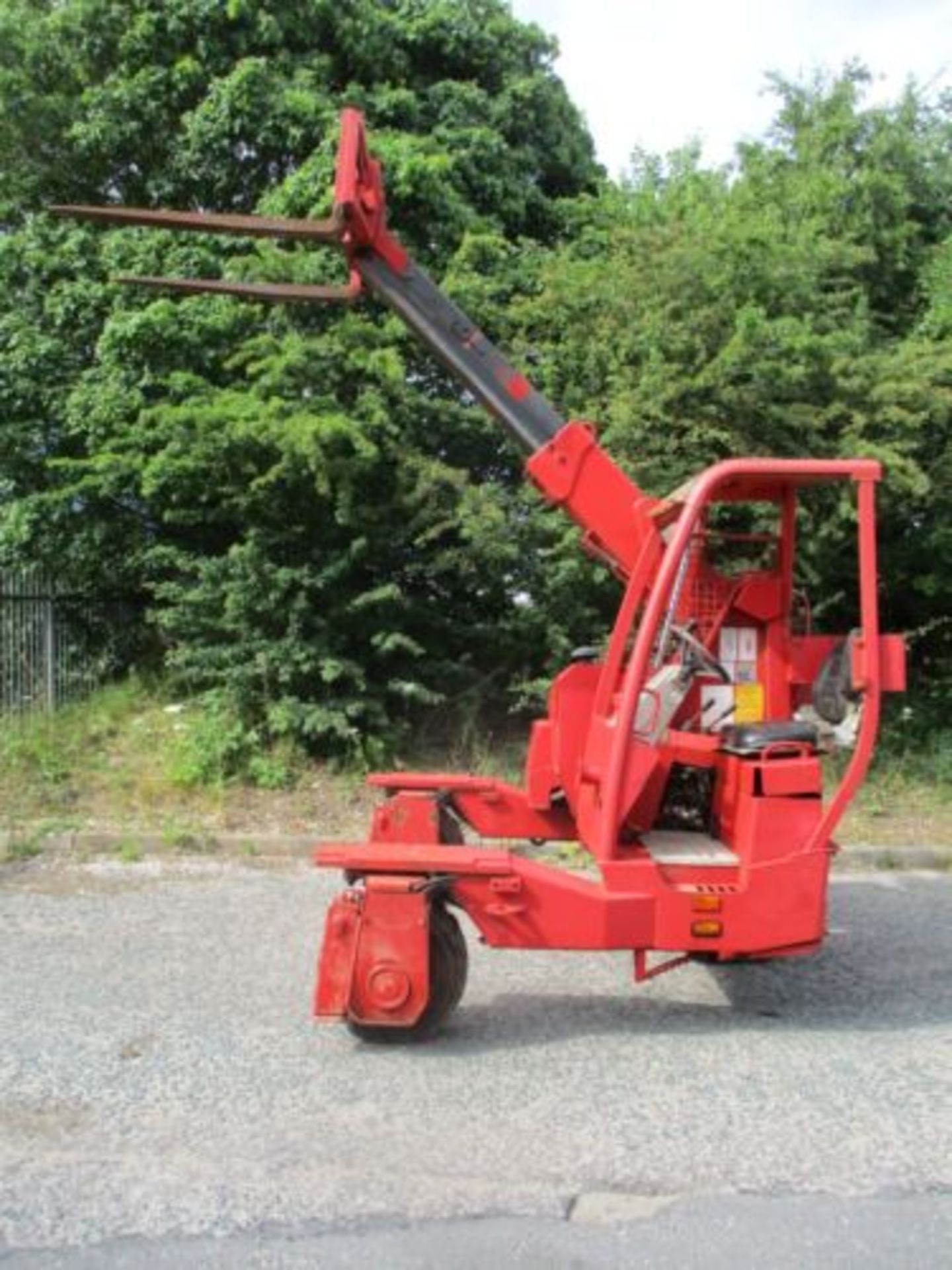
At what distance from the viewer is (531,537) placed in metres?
10.0

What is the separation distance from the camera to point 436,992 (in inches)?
185

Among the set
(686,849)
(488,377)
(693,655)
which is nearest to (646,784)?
(686,849)

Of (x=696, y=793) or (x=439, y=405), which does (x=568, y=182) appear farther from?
(x=696, y=793)

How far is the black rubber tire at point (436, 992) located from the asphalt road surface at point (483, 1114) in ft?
0.23

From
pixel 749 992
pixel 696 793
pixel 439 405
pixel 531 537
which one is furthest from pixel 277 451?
pixel 749 992

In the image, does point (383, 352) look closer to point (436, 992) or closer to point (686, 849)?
point (686, 849)

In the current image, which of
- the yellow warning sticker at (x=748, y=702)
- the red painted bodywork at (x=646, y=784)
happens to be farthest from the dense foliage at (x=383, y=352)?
the yellow warning sticker at (x=748, y=702)

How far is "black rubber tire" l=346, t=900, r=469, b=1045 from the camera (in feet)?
15.4

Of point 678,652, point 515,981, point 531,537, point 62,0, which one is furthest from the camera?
point 62,0

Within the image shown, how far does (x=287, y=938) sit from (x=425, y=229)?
7.54 m

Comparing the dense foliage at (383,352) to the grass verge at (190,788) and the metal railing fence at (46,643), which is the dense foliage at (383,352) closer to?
the metal railing fence at (46,643)

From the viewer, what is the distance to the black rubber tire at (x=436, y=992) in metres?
4.69

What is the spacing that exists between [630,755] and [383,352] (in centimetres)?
578

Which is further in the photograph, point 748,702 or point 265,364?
point 265,364
